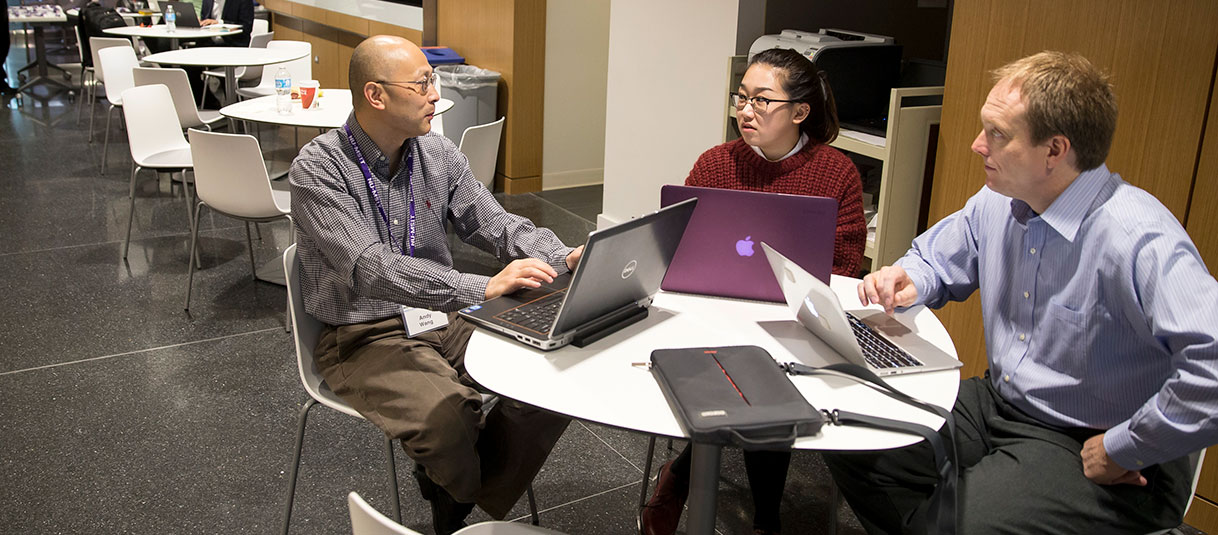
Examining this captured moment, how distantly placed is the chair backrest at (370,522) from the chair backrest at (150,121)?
405cm

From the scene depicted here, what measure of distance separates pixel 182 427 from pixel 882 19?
3.43m

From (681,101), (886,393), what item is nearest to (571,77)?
(681,101)

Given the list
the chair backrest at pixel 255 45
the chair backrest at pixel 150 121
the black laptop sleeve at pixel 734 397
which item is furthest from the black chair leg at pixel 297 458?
the chair backrest at pixel 255 45

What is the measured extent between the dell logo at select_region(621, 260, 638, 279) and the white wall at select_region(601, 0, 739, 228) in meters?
2.26

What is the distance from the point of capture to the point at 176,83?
210 inches

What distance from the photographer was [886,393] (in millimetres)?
1632

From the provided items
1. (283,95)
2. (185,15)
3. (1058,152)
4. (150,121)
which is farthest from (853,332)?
(185,15)

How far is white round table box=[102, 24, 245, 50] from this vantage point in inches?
295

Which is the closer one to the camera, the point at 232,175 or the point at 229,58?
the point at 232,175

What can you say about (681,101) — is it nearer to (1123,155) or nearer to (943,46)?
(943,46)

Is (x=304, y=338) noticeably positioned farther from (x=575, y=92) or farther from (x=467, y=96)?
(x=575, y=92)

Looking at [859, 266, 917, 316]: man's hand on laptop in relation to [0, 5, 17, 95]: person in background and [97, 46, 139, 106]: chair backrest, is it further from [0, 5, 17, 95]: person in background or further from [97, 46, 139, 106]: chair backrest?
[0, 5, 17, 95]: person in background

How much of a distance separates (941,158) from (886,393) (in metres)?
1.69

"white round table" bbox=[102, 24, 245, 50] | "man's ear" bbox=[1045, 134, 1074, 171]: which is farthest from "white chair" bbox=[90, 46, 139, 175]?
"man's ear" bbox=[1045, 134, 1074, 171]
